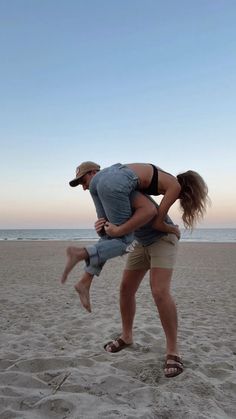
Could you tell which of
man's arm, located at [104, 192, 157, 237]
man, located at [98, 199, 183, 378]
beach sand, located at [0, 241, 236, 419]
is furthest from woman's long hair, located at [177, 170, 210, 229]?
beach sand, located at [0, 241, 236, 419]

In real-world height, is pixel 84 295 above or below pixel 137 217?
below

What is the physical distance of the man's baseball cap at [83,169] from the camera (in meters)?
3.66

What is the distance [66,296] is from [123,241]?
5.12 metres

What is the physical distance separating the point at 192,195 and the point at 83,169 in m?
1.06

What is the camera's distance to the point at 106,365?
3.70m

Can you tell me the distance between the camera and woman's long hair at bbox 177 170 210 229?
3.79m

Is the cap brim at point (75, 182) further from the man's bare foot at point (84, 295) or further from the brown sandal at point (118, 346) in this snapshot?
the brown sandal at point (118, 346)

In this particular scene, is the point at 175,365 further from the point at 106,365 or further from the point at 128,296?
the point at 128,296

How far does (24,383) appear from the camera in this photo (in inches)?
126

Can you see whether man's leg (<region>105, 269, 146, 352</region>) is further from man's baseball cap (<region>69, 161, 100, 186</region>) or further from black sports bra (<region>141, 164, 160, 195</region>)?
man's baseball cap (<region>69, 161, 100, 186</region>)

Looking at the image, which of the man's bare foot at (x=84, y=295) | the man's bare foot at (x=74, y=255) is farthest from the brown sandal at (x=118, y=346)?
the man's bare foot at (x=74, y=255)

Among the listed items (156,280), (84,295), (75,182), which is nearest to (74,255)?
(84,295)

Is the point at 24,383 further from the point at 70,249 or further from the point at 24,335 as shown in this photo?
the point at 24,335

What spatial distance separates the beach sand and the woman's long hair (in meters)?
1.44
